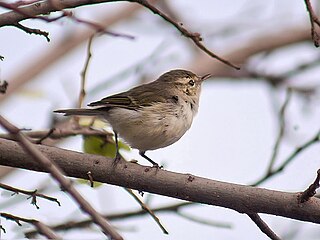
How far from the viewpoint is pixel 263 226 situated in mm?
3021

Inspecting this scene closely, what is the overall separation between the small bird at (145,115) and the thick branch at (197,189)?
1.01 metres

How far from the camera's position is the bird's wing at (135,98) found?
14.5ft

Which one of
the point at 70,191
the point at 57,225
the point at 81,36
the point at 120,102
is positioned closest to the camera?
the point at 70,191

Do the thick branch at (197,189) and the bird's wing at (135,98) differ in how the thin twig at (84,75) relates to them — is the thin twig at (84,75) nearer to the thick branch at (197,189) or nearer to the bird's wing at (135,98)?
the bird's wing at (135,98)

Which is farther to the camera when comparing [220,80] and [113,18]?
[220,80]

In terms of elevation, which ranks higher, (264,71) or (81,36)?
(81,36)

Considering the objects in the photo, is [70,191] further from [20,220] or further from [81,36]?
[81,36]

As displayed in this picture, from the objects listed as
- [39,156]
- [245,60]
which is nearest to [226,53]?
[245,60]

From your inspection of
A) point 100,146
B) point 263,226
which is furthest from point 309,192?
point 100,146

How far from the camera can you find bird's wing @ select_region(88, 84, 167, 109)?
443 cm

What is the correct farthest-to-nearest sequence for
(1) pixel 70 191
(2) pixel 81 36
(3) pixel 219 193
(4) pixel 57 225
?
(2) pixel 81 36
(4) pixel 57 225
(3) pixel 219 193
(1) pixel 70 191

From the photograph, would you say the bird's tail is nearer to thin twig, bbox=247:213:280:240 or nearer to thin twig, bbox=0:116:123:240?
thin twig, bbox=247:213:280:240

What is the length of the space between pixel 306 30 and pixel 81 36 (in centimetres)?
285

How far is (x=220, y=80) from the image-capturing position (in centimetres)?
893
